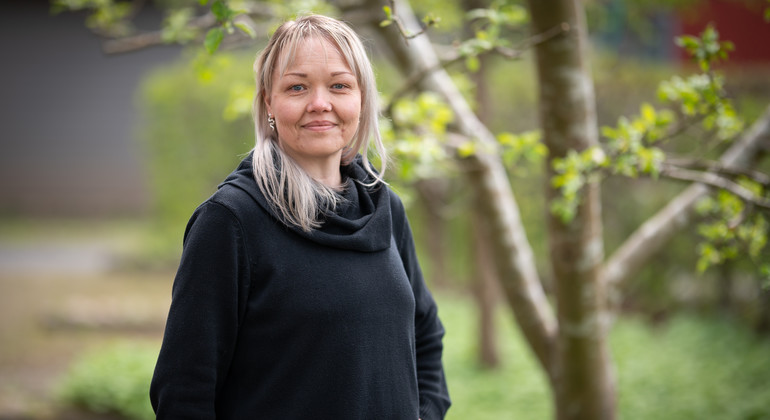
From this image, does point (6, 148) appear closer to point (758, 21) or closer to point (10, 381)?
point (10, 381)

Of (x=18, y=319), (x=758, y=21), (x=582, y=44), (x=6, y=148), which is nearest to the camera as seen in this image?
(x=582, y=44)

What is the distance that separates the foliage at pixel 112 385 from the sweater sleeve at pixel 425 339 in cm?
359

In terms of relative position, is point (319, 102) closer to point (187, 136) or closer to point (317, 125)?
point (317, 125)

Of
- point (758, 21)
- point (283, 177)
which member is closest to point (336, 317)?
point (283, 177)

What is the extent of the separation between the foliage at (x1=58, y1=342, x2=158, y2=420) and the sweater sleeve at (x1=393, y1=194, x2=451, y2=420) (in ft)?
11.8

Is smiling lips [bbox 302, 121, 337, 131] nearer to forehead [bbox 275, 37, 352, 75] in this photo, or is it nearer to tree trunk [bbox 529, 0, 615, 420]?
forehead [bbox 275, 37, 352, 75]

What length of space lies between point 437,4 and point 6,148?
12589mm

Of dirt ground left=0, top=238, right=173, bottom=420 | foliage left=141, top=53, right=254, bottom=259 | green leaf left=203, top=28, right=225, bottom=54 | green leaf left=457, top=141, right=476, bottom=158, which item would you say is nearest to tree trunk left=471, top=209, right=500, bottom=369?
green leaf left=457, top=141, right=476, bottom=158

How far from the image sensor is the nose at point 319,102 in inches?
67.9

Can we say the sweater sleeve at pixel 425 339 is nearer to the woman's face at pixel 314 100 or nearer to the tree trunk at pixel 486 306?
the woman's face at pixel 314 100

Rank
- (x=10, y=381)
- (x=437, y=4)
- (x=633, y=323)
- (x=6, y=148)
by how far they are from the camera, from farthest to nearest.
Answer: (x=6, y=148) → (x=633, y=323) → (x=10, y=381) → (x=437, y=4)

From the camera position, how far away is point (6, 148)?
14.8m

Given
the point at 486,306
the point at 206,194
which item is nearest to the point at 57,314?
the point at 206,194

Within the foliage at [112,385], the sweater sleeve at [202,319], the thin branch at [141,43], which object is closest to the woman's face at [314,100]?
the sweater sleeve at [202,319]
